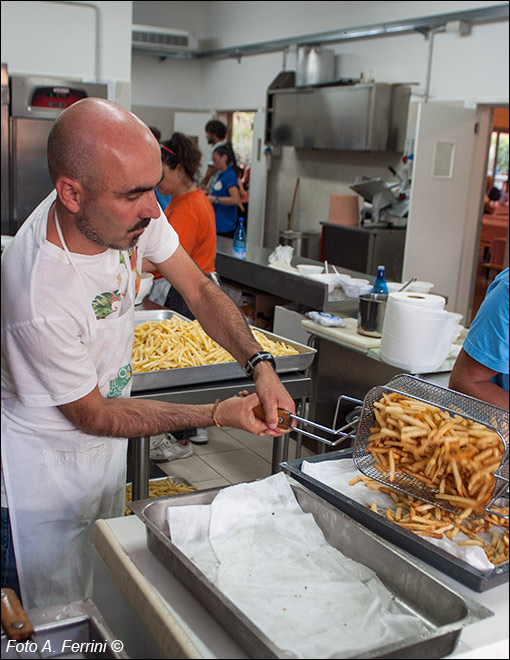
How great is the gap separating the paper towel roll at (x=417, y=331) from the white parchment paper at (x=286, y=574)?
1642 millimetres

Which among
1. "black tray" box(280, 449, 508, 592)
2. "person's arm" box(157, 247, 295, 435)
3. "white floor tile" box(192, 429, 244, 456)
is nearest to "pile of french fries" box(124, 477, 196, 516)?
"white floor tile" box(192, 429, 244, 456)

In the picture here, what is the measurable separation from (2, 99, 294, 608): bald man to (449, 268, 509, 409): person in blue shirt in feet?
1.64

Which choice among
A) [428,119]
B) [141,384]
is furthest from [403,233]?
[141,384]

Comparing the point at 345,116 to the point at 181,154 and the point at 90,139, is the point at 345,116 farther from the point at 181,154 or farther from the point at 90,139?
the point at 90,139

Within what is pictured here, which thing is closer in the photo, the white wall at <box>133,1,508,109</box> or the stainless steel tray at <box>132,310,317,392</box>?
the stainless steel tray at <box>132,310,317,392</box>

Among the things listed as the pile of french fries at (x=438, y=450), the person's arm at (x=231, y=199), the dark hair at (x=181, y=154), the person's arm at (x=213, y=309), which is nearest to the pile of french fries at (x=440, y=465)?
the pile of french fries at (x=438, y=450)

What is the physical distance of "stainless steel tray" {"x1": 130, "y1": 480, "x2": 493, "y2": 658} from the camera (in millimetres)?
1174

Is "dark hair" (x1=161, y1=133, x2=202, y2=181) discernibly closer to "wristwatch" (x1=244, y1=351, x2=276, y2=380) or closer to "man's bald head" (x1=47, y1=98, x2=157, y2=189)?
"wristwatch" (x1=244, y1=351, x2=276, y2=380)

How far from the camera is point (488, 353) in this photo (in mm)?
1881

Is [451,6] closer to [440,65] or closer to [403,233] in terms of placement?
[440,65]

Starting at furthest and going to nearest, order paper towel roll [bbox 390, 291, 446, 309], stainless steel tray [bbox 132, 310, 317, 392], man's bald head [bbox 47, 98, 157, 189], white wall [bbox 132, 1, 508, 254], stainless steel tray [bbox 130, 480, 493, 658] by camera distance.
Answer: white wall [bbox 132, 1, 508, 254] < paper towel roll [bbox 390, 291, 446, 309] < stainless steel tray [bbox 132, 310, 317, 392] < man's bald head [bbox 47, 98, 157, 189] < stainless steel tray [bbox 130, 480, 493, 658]

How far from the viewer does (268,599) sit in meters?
1.39

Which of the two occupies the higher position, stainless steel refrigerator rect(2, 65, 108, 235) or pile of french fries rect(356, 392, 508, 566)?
stainless steel refrigerator rect(2, 65, 108, 235)

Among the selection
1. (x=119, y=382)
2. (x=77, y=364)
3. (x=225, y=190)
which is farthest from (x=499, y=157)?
(x=77, y=364)
